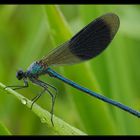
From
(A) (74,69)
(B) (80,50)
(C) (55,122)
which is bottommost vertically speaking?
(C) (55,122)

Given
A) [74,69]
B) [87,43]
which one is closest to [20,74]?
[74,69]

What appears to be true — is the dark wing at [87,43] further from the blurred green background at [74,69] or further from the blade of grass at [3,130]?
the blade of grass at [3,130]

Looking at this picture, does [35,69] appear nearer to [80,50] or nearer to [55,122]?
[80,50]

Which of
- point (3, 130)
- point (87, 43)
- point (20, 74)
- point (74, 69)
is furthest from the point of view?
point (87, 43)

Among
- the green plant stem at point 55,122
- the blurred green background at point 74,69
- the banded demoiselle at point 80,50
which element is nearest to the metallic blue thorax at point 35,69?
the banded demoiselle at point 80,50

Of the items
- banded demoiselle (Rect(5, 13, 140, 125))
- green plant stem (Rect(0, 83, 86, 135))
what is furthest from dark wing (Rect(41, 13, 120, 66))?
green plant stem (Rect(0, 83, 86, 135))
